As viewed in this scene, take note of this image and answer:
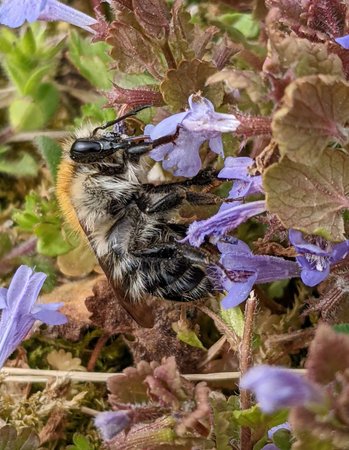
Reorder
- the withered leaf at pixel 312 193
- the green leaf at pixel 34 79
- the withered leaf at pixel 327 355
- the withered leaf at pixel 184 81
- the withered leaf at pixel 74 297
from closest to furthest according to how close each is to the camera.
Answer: the withered leaf at pixel 327 355, the withered leaf at pixel 312 193, the withered leaf at pixel 184 81, the withered leaf at pixel 74 297, the green leaf at pixel 34 79

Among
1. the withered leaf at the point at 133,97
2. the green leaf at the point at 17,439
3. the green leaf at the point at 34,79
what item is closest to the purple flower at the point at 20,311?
the green leaf at the point at 17,439

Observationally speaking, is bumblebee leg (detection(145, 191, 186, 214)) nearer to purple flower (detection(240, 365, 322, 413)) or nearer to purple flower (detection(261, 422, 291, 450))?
purple flower (detection(261, 422, 291, 450))

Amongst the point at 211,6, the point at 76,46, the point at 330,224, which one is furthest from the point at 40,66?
the point at 330,224

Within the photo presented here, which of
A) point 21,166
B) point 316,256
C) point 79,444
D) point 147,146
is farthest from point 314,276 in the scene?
point 21,166

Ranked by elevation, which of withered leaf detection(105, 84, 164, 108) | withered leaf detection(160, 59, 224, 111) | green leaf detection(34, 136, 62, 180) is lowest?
green leaf detection(34, 136, 62, 180)

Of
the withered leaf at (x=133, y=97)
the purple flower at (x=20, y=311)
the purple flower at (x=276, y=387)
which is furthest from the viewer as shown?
the withered leaf at (x=133, y=97)

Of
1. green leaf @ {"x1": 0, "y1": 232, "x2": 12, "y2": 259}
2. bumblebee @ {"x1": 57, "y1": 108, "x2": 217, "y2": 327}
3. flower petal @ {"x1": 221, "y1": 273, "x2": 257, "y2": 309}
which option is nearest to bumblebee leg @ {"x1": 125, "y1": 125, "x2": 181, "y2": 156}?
bumblebee @ {"x1": 57, "y1": 108, "x2": 217, "y2": 327}

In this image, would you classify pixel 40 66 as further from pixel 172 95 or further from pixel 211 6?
pixel 172 95

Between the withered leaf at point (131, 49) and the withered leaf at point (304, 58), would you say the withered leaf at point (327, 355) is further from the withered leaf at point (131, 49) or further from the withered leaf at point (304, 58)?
the withered leaf at point (131, 49)
